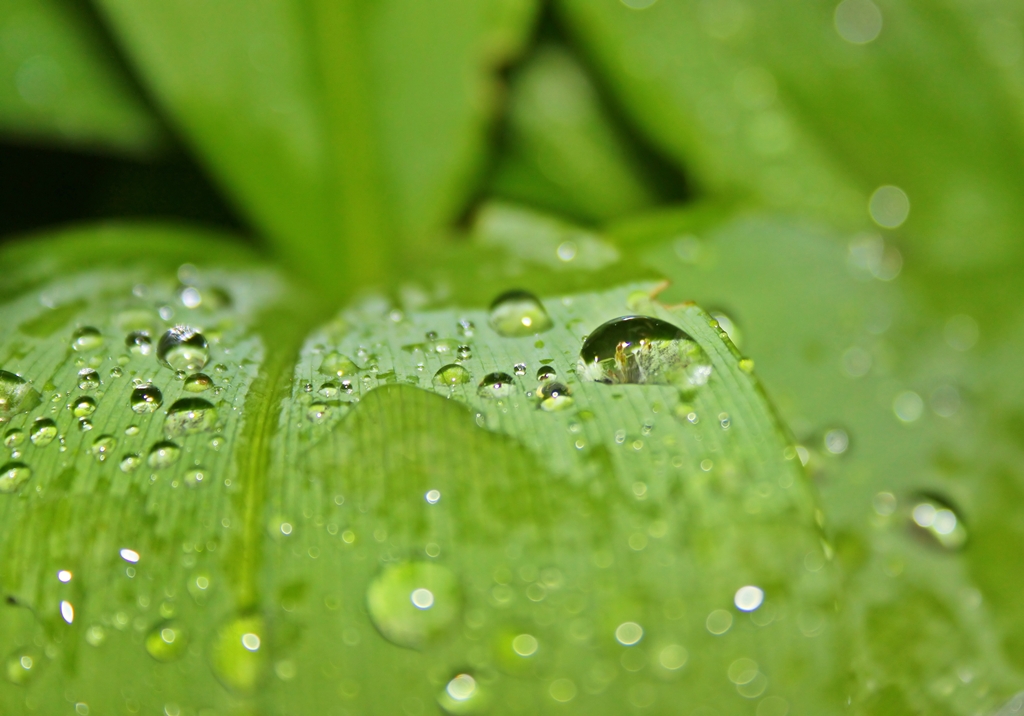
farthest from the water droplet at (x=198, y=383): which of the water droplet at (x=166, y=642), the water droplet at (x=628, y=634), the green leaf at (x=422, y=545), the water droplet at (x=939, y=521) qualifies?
the water droplet at (x=939, y=521)

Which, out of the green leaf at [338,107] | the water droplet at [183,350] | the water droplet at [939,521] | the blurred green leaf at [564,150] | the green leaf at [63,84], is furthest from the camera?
the blurred green leaf at [564,150]

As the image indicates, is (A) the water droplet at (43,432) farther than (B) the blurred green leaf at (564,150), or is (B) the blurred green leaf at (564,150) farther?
(B) the blurred green leaf at (564,150)

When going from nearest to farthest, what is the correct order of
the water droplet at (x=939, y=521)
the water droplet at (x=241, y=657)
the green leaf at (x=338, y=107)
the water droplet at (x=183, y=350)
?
Answer: 1. the water droplet at (x=241, y=657)
2. the water droplet at (x=183, y=350)
3. the water droplet at (x=939, y=521)
4. the green leaf at (x=338, y=107)

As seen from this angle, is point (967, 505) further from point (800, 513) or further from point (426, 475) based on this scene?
point (426, 475)

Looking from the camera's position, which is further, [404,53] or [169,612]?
[404,53]

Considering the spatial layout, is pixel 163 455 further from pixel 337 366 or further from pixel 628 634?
pixel 628 634

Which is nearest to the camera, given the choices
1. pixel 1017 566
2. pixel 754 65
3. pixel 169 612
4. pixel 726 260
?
pixel 169 612

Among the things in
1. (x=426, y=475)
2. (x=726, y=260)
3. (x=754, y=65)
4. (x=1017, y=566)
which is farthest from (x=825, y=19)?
(x=426, y=475)

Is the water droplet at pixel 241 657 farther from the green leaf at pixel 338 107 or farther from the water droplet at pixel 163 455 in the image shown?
the green leaf at pixel 338 107
